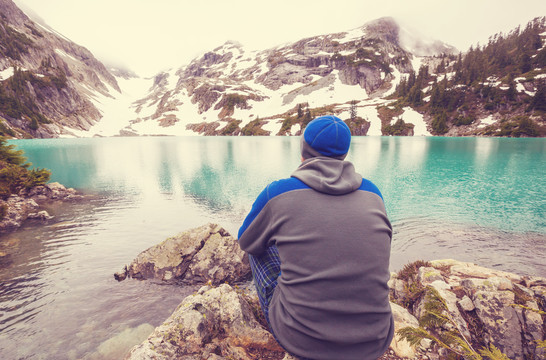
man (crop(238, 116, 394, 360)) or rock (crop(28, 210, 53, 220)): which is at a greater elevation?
man (crop(238, 116, 394, 360))

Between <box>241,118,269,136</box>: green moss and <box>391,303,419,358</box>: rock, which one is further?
<box>241,118,269,136</box>: green moss

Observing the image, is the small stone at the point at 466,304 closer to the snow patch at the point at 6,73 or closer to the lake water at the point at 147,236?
the lake water at the point at 147,236

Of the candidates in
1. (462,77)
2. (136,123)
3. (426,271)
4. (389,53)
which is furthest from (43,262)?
(389,53)

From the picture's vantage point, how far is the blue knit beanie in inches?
104

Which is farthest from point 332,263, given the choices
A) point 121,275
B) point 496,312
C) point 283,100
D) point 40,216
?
point 283,100

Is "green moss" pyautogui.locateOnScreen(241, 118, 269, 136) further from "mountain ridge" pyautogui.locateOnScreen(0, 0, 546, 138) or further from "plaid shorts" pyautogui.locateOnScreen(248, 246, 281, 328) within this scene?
"plaid shorts" pyautogui.locateOnScreen(248, 246, 281, 328)

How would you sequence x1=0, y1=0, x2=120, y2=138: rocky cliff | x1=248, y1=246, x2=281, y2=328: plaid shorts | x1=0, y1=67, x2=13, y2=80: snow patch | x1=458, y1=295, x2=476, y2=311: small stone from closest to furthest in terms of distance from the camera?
1. x1=248, y1=246, x2=281, y2=328: plaid shorts
2. x1=458, y1=295, x2=476, y2=311: small stone
3. x1=0, y1=0, x2=120, y2=138: rocky cliff
4. x1=0, y1=67, x2=13, y2=80: snow patch

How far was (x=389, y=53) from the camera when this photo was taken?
199 m

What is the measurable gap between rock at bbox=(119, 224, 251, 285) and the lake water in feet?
1.98

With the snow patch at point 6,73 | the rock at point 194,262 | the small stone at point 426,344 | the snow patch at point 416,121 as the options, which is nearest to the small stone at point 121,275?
the rock at point 194,262

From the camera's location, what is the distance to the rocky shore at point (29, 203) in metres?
13.8

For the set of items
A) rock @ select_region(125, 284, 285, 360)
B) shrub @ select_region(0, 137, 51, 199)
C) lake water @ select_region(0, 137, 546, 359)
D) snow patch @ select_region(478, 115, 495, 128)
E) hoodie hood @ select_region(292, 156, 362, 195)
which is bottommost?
lake water @ select_region(0, 137, 546, 359)

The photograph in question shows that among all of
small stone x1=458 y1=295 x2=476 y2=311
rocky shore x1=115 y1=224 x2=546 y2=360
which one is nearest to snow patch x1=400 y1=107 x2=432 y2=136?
rocky shore x1=115 y1=224 x2=546 y2=360

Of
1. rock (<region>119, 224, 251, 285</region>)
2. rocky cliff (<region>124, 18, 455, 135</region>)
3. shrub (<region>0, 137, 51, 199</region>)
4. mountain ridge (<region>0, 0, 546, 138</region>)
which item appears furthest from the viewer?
rocky cliff (<region>124, 18, 455, 135</region>)
